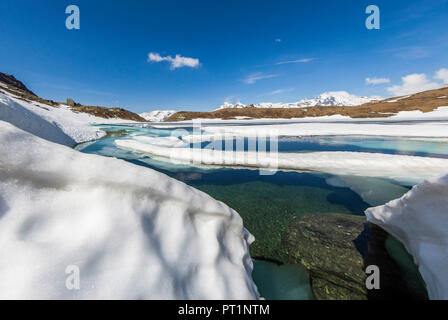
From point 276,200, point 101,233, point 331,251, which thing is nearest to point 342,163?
point 276,200

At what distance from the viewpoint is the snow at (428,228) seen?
1.98 m

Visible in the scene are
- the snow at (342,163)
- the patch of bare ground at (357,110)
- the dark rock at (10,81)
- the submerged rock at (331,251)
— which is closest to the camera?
the submerged rock at (331,251)

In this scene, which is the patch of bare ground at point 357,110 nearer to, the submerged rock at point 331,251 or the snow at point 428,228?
the submerged rock at point 331,251

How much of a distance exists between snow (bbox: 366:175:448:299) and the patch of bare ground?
189ft

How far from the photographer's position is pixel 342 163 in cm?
743

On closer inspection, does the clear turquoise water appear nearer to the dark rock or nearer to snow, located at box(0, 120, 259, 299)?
snow, located at box(0, 120, 259, 299)

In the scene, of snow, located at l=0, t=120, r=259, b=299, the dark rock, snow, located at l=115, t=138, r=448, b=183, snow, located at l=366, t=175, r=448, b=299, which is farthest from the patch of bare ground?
the dark rock

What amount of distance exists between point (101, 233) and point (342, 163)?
27.8ft

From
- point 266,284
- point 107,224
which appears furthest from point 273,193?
point 107,224

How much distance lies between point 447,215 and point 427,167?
663 cm

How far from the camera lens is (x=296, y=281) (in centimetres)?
258

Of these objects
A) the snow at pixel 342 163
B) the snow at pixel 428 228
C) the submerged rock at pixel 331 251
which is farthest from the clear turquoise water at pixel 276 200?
the snow at pixel 342 163

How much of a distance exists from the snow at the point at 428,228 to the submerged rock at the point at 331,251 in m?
0.63
